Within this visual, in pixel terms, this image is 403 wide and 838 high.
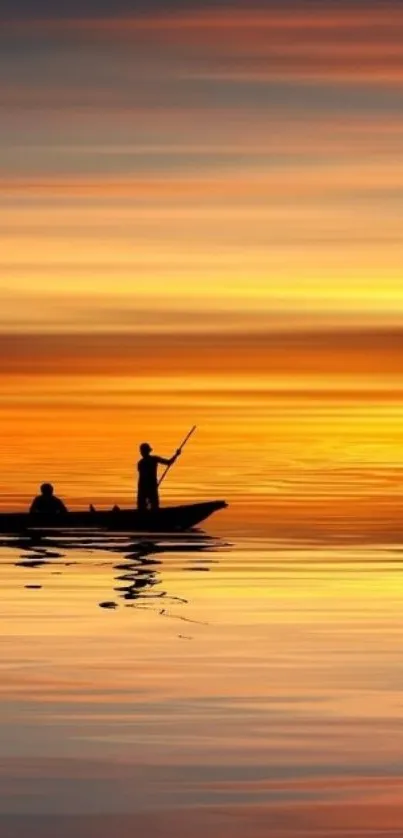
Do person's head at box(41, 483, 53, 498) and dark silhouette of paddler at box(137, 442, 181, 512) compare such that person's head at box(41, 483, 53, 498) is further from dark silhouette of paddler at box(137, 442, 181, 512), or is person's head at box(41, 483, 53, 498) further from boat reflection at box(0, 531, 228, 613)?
dark silhouette of paddler at box(137, 442, 181, 512)

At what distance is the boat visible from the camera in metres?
48.5

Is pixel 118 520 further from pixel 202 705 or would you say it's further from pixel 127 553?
pixel 202 705

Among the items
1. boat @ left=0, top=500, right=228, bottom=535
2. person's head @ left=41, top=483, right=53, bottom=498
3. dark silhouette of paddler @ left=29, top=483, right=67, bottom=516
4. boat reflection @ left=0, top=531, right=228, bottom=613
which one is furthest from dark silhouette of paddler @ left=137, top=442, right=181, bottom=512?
person's head @ left=41, top=483, right=53, bottom=498

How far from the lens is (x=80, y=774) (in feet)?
59.1

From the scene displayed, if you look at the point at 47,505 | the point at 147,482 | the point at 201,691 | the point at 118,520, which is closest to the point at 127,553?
the point at 118,520

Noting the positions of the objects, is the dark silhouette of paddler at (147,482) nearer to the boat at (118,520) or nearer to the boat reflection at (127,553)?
the boat at (118,520)

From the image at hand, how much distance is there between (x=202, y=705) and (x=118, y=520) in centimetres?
2719

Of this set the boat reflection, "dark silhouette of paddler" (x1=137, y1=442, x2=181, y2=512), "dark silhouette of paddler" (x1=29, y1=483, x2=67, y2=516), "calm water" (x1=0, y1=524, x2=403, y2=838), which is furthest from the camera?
"dark silhouette of paddler" (x1=137, y1=442, x2=181, y2=512)

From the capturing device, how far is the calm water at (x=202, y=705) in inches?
656

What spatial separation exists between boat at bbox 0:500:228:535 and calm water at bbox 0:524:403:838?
12.2 meters

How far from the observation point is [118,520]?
159ft

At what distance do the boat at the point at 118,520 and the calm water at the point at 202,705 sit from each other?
1219cm

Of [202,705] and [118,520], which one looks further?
[118,520]

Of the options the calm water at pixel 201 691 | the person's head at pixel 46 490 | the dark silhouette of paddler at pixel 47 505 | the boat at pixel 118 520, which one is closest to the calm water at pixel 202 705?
the calm water at pixel 201 691
